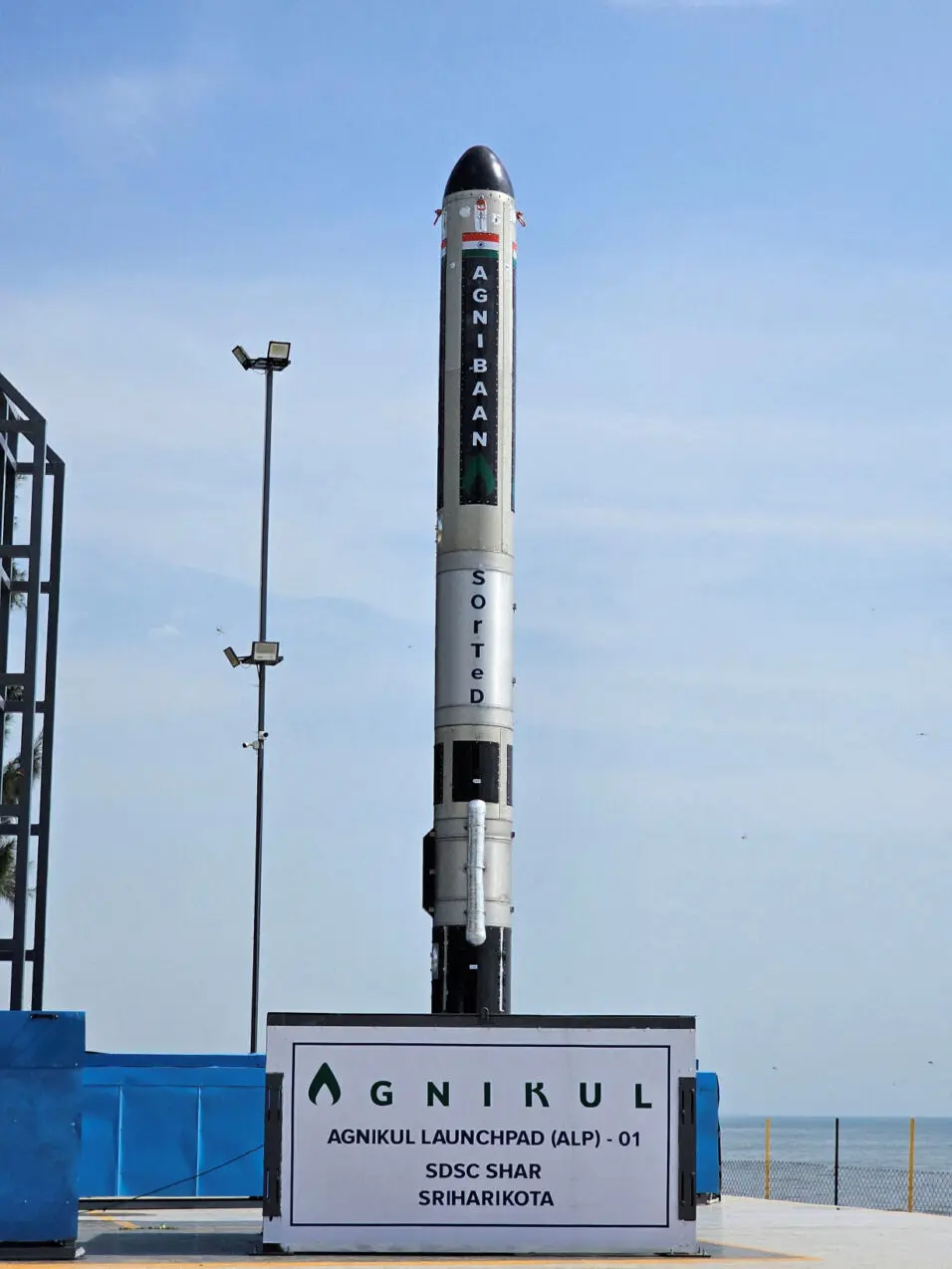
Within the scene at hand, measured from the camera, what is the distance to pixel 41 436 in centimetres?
2812

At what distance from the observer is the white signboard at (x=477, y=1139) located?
58.7ft

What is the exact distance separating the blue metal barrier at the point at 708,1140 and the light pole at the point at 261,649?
9176 mm

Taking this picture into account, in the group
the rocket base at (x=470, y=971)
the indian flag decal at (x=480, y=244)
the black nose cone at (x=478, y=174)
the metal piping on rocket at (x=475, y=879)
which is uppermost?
the black nose cone at (x=478, y=174)

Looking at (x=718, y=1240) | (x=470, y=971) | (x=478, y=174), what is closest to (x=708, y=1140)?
(x=470, y=971)

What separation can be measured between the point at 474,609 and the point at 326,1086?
11219 millimetres

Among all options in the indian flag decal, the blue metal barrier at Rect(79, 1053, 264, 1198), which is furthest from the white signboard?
the indian flag decal

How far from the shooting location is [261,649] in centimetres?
3438

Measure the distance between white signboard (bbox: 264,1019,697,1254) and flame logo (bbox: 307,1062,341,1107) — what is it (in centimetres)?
1

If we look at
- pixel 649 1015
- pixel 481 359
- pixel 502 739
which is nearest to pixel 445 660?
pixel 502 739

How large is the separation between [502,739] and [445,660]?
151 centimetres

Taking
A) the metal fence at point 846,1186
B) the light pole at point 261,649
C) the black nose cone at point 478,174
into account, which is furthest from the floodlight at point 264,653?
the metal fence at point 846,1186

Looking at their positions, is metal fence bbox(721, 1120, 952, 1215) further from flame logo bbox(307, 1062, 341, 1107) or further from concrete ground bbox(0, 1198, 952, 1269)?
flame logo bbox(307, 1062, 341, 1107)

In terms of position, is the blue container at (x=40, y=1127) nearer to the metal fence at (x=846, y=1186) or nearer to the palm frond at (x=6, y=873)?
the palm frond at (x=6, y=873)

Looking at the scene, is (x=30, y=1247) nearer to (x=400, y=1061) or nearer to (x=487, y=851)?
(x=400, y=1061)
